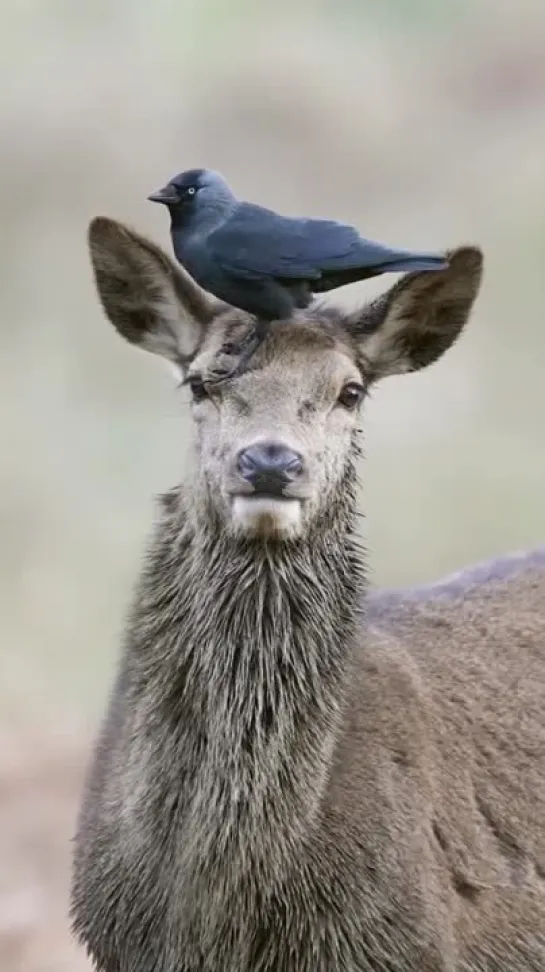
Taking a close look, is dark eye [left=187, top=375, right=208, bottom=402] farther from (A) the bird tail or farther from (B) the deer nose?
(A) the bird tail

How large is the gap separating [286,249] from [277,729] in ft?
5.51

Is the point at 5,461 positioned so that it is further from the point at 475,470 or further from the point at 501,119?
the point at 501,119

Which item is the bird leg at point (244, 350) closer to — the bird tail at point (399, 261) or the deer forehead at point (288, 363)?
the deer forehead at point (288, 363)

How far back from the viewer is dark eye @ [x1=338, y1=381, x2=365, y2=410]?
735 centimetres

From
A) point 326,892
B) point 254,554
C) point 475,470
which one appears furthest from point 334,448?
point 475,470

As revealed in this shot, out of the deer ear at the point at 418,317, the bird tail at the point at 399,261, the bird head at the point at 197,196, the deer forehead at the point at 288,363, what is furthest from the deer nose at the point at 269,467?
the deer ear at the point at 418,317

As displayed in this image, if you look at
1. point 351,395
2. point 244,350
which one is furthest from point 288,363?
point 351,395

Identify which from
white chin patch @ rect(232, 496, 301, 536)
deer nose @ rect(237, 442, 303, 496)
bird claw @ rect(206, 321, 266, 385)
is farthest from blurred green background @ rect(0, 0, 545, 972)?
deer nose @ rect(237, 442, 303, 496)

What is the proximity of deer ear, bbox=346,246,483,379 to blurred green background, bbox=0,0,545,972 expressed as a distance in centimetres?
525

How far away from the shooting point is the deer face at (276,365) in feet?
22.5

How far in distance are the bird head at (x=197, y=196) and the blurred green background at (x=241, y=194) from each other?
6.03m

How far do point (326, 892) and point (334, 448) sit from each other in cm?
154

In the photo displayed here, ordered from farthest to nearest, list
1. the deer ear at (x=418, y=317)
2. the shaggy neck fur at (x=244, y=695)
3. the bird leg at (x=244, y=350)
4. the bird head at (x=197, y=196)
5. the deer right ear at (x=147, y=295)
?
the deer ear at (x=418, y=317), the deer right ear at (x=147, y=295), the bird leg at (x=244, y=350), the shaggy neck fur at (x=244, y=695), the bird head at (x=197, y=196)

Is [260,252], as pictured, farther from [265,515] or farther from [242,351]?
[265,515]
